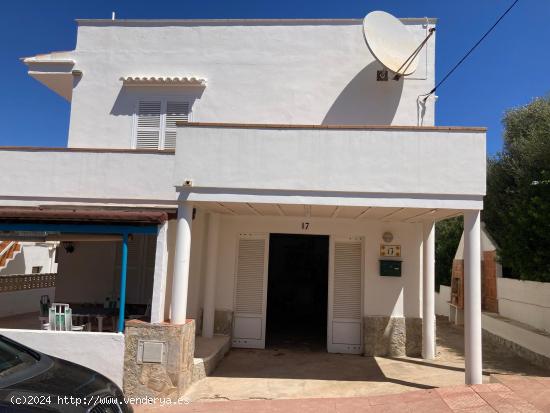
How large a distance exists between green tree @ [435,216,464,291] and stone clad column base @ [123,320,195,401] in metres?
16.4

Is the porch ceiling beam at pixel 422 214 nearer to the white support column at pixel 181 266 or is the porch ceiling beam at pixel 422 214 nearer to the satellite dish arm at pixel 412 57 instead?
the satellite dish arm at pixel 412 57

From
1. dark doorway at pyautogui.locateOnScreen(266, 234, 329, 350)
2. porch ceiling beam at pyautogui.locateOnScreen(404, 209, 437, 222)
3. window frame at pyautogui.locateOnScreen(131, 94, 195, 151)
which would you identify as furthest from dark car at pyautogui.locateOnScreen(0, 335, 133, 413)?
dark doorway at pyautogui.locateOnScreen(266, 234, 329, 350)

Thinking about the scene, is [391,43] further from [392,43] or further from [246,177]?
[246,177]

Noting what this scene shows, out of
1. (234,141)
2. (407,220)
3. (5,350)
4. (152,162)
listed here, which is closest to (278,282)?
(407,220)

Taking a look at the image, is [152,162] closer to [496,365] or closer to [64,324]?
[64,324]

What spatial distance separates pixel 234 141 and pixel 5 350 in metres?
4.59

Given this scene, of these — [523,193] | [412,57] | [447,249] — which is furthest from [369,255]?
[447,249]

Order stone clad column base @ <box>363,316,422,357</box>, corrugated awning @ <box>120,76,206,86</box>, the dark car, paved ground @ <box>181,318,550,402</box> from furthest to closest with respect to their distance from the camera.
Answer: corrugated awning @ <box>120,76,206,86</box> < stone clad column base @ <box>363,316,422,357</box> < paved ground @ <box>181,318,550,402</box> < the dark car

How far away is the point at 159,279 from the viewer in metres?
7.52

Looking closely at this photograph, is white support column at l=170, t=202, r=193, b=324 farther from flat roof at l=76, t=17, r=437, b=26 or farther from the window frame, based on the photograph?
flat roof at l=76, t=17, r=437, b=26

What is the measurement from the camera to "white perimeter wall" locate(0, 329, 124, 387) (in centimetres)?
724

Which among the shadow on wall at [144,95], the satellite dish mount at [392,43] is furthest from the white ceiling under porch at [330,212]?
the satellite dish mount at [392,43]

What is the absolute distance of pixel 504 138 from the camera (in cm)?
1661

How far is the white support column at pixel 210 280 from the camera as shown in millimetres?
10227
